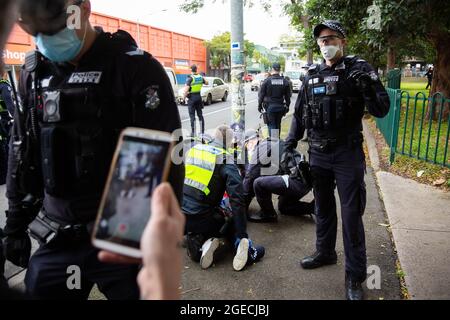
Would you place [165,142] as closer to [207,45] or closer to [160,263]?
[160,263]

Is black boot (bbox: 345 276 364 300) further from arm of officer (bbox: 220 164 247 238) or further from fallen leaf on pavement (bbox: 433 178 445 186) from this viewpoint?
fallen leaf on pavement (bbox: 433 178 445 186)

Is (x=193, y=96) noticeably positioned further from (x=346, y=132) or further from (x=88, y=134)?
(x=88, y=134)

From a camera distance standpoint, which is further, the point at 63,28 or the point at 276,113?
the point at 276,113

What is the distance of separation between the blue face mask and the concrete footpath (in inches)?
105

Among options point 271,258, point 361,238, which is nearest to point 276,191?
point 271,258

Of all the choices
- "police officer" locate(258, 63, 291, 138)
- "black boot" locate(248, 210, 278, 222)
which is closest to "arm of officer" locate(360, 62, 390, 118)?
"black boot" locate(248, 210, 278, 222)

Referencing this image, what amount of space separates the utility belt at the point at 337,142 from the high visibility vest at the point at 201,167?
2.91 ft

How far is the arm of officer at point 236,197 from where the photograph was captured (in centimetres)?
343

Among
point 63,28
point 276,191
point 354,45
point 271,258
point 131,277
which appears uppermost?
point 354,45

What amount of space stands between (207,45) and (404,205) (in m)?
42.0

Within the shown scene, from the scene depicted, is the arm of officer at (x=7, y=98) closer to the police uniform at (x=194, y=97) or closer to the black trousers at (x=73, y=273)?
the black trousers at (x=73, y=273)

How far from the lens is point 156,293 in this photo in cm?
83

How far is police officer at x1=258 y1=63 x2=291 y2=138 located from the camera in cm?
899

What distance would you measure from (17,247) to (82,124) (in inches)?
30.6
